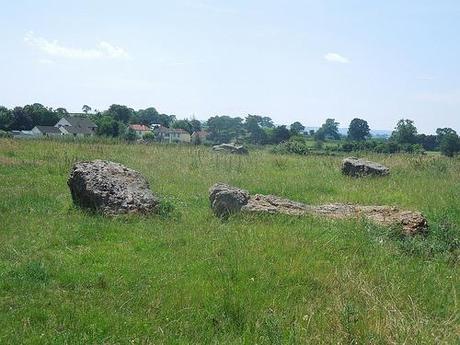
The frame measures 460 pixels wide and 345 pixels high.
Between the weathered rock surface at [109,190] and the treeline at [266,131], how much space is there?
27208mm

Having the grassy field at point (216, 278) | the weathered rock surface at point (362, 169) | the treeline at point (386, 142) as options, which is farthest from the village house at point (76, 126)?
the grassy field at point (216, 278)

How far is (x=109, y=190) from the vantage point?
1049 centimetres

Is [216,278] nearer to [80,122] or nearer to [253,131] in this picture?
[253,131]

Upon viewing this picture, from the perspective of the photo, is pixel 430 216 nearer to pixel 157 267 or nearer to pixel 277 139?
pixel 157 267

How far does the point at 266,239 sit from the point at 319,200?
217 inches

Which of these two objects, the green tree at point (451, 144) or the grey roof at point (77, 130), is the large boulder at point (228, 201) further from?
the grey roof at point (77, 130)

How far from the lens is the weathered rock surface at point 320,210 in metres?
9.28

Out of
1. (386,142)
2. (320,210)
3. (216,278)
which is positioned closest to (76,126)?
(386,142)

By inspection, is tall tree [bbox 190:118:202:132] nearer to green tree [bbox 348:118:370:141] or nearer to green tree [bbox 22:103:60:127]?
green tree [bbox 22:103:60:127]

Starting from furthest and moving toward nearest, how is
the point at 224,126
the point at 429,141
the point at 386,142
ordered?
1. the point at 224,126
2. the point at 429,141
3. the point at 386,142

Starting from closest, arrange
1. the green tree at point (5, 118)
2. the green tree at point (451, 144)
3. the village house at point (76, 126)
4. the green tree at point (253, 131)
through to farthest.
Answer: the green tree at point (451, 144), the green tree at point (5, 118), the green tree at point (253, 131), the village house at point (76, 126)

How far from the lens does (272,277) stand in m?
6.46

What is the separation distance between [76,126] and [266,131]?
38.4 metres

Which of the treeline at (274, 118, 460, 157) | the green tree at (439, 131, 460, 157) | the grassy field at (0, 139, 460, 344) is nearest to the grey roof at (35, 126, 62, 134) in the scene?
the treeline at (274, 118, 460, 157)
